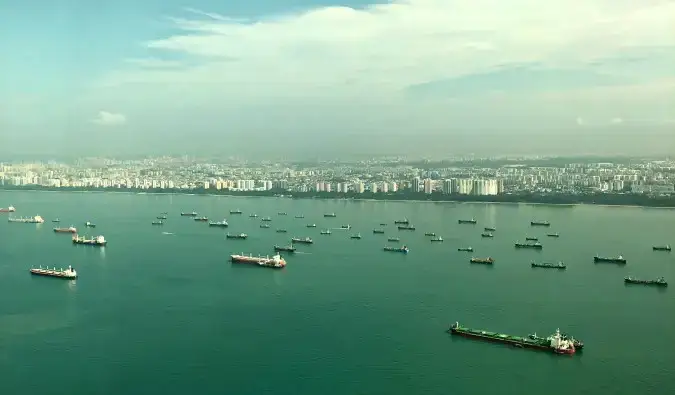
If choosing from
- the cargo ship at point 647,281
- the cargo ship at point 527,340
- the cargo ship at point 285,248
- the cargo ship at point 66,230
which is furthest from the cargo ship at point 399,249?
the cargo ship at point 66,230

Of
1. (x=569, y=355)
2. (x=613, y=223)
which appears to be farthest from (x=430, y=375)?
(x=613, y=223)

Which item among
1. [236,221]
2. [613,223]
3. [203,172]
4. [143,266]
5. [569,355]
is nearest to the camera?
[569,355]

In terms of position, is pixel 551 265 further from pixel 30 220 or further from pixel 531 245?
pixel 30 220

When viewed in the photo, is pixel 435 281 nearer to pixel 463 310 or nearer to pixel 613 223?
pixel 463 310

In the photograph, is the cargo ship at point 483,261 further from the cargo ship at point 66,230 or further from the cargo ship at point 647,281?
the cargo ship at point 66,230

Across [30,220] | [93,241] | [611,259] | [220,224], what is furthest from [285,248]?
[30,220]
